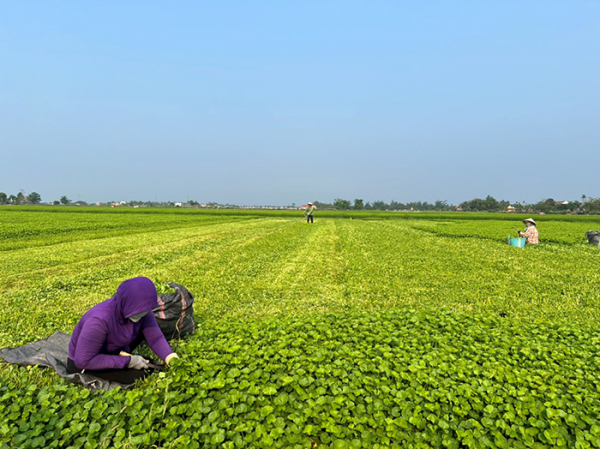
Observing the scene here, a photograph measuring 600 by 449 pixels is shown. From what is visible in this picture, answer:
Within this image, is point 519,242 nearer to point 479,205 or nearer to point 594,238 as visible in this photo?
point 594,238

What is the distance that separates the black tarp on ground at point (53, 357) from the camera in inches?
144

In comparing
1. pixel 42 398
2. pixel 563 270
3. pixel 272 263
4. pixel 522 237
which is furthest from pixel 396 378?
pixel 522 237

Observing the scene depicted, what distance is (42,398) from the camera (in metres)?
3.21

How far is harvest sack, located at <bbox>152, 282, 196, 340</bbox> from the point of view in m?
4.89

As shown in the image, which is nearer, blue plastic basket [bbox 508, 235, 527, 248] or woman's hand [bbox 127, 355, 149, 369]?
woman's hand [bbox 127, 355, 149, 369]

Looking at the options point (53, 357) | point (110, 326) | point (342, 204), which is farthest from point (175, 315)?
point (342, 204)

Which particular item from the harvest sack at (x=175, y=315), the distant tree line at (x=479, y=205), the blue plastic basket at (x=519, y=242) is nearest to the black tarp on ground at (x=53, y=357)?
the harvest sack at (x=175, y=315)

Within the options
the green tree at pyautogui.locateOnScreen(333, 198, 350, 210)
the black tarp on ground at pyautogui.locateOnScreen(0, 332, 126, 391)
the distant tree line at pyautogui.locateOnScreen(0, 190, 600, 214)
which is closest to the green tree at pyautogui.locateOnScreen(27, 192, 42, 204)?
the distant tree line at pyautogui.locateOnScreen(0, 190, 600, 214)

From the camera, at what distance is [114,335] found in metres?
3.87

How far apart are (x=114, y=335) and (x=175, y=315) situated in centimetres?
116

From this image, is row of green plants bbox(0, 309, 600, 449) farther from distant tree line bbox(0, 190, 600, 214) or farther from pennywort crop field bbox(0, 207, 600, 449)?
distant tree line bbox(0, 190, 600, 214)

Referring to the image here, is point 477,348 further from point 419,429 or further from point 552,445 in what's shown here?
point 419,429

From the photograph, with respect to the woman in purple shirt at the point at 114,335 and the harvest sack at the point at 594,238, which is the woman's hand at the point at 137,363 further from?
the harvest sack at the point at 594,238

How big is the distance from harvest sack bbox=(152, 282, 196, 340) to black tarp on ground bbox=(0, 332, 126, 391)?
1.22m
